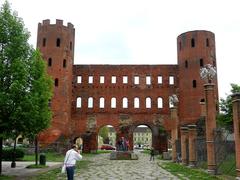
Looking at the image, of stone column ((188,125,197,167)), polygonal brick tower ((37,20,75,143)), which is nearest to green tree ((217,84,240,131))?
stone column ((188,125,197,167))

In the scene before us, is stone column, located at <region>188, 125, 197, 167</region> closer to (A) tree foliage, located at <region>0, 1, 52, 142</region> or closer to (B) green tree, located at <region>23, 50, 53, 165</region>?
(B) green tree, located at <region>23, 50, 53, 165</region>

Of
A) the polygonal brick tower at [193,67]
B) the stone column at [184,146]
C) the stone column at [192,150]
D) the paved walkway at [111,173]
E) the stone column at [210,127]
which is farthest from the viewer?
the polygonal brick tower at [193,67]

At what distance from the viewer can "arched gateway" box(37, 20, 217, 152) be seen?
1815 inches

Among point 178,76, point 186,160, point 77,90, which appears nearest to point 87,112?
point 77,90

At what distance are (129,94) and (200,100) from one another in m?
9.55

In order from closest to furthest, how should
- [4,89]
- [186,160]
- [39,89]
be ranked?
[4,89] < [39,89] < [186,160]

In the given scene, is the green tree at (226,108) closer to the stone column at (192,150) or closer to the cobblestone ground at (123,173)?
the stone column at (192,150)

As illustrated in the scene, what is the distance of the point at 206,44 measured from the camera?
1847 inches

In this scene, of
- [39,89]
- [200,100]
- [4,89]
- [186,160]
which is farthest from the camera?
[200,100]

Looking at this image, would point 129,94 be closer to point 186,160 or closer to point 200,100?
point 200,100

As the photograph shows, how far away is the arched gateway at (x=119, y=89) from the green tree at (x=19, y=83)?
89.7 feet

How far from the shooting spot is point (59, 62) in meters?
46.3

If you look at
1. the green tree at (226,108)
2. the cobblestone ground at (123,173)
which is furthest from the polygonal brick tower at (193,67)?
the cobblestone ground at (123,173)

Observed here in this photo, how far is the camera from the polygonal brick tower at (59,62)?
148ft
